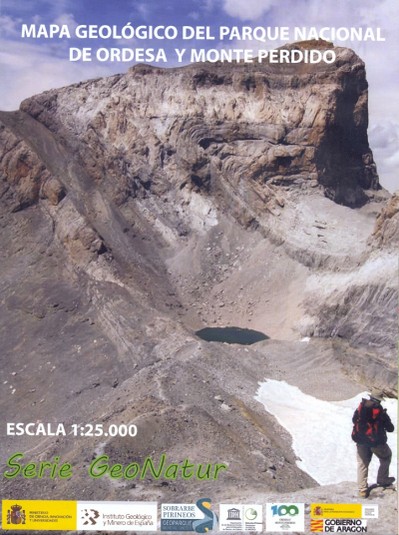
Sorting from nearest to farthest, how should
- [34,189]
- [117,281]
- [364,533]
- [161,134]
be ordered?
[364,533] < [117,281] < [34,189] < [161,134]

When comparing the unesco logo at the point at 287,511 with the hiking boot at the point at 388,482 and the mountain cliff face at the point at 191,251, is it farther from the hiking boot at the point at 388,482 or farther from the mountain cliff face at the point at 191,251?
the hiking boot at the point at 388,482

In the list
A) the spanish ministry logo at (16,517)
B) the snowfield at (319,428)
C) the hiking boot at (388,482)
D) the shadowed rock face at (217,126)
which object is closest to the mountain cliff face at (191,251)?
the shadowed rock face at (217,126)

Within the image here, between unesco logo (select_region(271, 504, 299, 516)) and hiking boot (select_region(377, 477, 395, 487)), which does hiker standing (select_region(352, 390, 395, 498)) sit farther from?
unesco logo (select_region(271, 504, 299, 516))

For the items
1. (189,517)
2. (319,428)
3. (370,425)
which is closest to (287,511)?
(189,517)

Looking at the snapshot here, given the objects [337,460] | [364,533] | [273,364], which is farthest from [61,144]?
[364,533]

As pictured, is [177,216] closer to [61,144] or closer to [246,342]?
[61,144]

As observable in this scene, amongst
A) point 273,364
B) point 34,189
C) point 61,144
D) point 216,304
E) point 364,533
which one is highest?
point 61,144

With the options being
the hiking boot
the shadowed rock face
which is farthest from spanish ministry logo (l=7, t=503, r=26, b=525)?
the shadowed rock face
